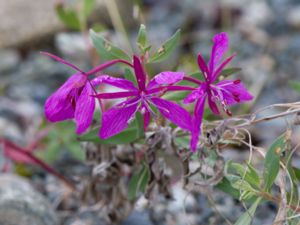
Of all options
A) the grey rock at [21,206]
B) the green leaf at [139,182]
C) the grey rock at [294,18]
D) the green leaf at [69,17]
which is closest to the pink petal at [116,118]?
the green leaf at [139,182]

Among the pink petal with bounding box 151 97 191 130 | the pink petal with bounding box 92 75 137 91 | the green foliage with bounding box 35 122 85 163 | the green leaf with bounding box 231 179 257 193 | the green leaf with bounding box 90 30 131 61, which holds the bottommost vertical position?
the green leaf with bounding box 231 179 257 193

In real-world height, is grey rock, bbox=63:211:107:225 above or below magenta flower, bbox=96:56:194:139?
below

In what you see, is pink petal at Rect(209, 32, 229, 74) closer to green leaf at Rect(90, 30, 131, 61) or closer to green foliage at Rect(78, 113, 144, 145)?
green leaf at Rect(90, 30, 131, 61)

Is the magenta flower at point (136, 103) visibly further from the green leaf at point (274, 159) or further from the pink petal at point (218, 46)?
the green leaf at point (274, 159)

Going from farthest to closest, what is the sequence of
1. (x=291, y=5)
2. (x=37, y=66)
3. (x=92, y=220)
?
1. (x=291, y=5)
2. (x=37, y=66)
3. (x=92, y=220)

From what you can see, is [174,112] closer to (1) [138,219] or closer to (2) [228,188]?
(2) [228,188]

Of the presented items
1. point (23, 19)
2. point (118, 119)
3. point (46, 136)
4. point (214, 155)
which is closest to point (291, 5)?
point (23, 19)

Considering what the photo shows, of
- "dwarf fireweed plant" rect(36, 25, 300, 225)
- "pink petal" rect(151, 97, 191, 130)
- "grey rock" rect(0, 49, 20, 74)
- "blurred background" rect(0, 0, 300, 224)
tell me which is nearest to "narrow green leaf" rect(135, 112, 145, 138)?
"dwarf fireweed plant" rect(36, 25, 300, 225)

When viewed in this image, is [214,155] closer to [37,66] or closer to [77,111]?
[77,111]
